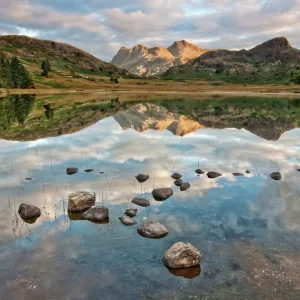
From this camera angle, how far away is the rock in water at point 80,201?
1845cm

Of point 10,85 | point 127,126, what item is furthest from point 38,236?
point 10,85

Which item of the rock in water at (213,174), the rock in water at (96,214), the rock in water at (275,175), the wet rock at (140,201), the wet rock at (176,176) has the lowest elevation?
the rock in water at (275,175)

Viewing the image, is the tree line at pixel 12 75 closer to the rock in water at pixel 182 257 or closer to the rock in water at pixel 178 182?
the rock in water at pixel 178 182

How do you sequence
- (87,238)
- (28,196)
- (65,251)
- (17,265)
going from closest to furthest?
(17,265) → (65,251) → (87,238) → (28,196)

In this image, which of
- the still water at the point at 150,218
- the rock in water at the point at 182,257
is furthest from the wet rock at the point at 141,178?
the rock in water at the point at 182,257

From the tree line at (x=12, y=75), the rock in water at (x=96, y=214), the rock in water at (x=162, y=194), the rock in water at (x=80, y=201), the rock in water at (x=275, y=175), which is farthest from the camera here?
the tree line at (x=12, y=75)

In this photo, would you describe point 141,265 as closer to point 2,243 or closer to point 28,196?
point 2,243

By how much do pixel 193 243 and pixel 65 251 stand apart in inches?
236

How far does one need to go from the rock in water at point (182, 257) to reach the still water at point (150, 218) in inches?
12.9

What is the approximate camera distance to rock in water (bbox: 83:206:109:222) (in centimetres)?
1749

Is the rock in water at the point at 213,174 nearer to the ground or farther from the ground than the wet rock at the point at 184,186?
nearer to the ground

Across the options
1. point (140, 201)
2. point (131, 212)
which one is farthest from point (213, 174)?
point (131, 212)

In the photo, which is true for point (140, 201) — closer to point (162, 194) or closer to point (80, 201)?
point (162, 194)

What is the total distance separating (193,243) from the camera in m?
15.0
